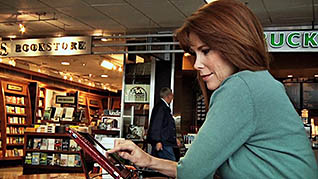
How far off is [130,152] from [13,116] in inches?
518

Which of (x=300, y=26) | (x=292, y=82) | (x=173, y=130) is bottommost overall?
(x=173, y=130)

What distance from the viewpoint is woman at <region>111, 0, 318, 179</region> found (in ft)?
2.87

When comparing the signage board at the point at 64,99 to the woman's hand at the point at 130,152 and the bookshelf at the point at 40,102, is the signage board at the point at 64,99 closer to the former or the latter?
the bookshelf at the point at 40,102

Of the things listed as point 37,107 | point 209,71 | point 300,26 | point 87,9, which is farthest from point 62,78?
point 209,71

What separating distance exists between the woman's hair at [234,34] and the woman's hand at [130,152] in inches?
14.8

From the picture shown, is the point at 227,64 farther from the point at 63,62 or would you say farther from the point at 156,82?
the point at 63,62

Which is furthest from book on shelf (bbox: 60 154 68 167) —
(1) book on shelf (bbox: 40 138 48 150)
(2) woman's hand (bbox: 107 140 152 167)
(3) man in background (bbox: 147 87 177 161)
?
(2) woman's hand (bbox: 107 140 152 167)

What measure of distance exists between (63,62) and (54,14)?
17.4 feet

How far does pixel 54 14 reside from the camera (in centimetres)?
734

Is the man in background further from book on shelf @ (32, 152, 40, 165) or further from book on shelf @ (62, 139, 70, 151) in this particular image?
book on shelf @ (32, 152, 40, 165)

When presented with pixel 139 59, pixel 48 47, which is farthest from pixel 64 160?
pixel 139 59

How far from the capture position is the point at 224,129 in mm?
868

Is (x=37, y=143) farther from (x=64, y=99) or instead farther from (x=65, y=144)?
Result: (x=64, y=99)

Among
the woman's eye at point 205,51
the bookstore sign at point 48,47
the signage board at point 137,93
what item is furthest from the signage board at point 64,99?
the woman's eye at point 205,51
